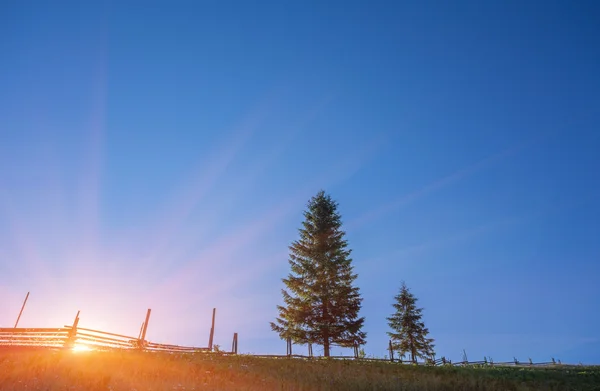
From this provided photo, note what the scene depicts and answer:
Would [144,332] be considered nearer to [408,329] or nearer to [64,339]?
[64,339]

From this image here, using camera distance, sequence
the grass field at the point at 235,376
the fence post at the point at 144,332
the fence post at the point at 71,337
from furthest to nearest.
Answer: the fence post at the point at 144,332
the fence post at the point at 71,337
the grass field at the point at 235,376

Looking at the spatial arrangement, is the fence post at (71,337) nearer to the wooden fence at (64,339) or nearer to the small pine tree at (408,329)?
the wooden fence at (64,339)

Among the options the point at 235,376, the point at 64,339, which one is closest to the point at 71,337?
the point at 64,339

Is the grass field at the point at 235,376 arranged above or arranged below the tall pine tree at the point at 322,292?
below

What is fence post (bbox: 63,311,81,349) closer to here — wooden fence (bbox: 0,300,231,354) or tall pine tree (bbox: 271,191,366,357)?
wooden fence (bbox: 0,300,231,354)

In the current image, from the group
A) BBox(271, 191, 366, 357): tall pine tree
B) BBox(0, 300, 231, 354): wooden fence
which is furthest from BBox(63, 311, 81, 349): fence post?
BBox(271, 191, 366, 357): tall pine tree

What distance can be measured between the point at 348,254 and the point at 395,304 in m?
16.9

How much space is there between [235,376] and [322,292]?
538 inches

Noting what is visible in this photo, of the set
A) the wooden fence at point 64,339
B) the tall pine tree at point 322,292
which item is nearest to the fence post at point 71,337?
the wooden fence at point 64,339

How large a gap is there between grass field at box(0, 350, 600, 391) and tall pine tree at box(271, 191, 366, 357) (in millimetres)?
5747

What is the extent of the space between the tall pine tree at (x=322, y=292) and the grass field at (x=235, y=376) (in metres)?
5.75

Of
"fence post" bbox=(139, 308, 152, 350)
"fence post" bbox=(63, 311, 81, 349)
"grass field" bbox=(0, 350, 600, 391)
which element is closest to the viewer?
"grass field" bbox=(0, 350, 600, 391)

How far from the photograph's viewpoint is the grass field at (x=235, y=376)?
12.0 meters

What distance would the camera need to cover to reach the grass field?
39.4 ft
